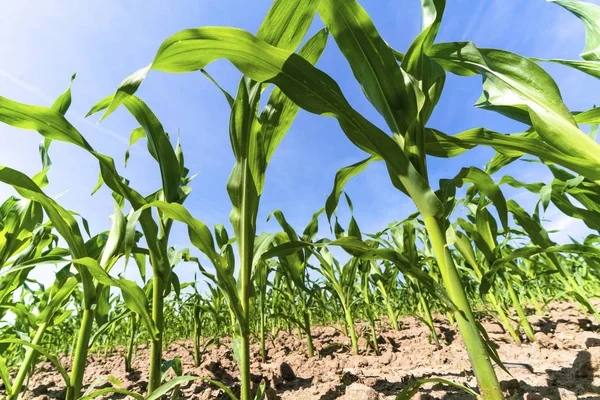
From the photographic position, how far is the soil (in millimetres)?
1136

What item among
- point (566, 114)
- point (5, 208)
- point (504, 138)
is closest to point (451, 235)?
point (504, 138)

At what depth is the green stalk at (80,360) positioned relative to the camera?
100 centimetres

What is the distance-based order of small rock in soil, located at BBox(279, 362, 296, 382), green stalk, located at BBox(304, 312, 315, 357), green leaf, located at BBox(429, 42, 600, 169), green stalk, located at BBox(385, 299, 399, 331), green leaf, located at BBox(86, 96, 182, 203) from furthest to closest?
green stalk, located at BBox(385, 299, 399, 331) → green stalk, located at BBox(304, 312, 315, 357) → small rock in soil, located at BBox(279, 362, 296, 382) → green leaf, located at BBox(86, 96, 182, 203) → green leaf, located at BBox(429, 42, 600, 169)

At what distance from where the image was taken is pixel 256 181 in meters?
1.02

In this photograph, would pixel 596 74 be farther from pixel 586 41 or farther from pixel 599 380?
pixel 599 380

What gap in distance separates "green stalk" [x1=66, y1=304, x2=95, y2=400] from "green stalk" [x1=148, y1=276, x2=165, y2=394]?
0.20 m

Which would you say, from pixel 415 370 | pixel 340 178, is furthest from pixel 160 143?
pixel 415 370

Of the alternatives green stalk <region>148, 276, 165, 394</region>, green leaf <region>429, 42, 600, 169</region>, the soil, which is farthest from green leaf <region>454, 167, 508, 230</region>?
green stalk <region>148, 276, 165, 394</region>

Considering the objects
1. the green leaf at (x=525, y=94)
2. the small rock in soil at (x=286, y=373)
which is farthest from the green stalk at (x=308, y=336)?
the green leaf at (x=525, y=94)

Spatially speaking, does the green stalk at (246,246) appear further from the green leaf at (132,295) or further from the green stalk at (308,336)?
the green stalk at (308,336)

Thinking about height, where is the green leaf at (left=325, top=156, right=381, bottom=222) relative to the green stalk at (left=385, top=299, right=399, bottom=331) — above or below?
above

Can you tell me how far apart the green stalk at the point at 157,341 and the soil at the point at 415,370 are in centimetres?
47

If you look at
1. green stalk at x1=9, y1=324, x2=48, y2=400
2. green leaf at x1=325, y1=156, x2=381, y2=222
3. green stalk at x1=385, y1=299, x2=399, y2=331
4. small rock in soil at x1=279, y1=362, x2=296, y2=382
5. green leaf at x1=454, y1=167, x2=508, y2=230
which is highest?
green leaf at x1=325, y1=156, x2=381, y2=222

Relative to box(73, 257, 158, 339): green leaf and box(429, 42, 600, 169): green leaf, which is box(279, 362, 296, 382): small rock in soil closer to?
box(73, 257, 158, 339): green leaf
